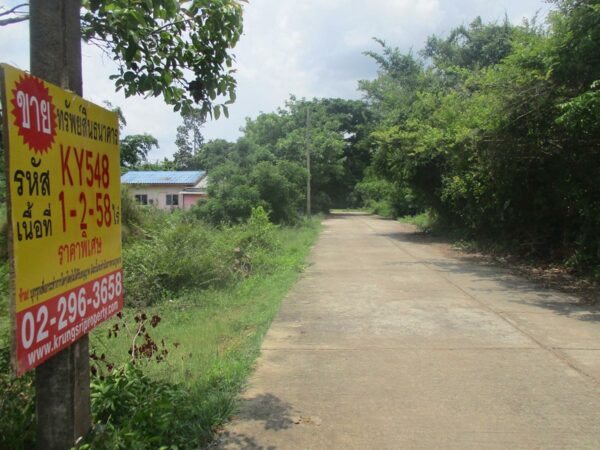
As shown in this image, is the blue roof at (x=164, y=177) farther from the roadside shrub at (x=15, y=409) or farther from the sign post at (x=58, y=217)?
the sign post at (x=58, y=217)

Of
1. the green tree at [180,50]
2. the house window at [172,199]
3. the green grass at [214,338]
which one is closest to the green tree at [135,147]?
the house window at [172,199]

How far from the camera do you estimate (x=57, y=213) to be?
2578mm

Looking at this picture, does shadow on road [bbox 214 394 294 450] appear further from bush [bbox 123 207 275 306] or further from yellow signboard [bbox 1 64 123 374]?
bush [bbox 123 207 275 306]

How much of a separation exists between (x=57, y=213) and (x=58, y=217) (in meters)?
0.02

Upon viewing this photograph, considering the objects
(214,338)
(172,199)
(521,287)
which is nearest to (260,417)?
(214,338)

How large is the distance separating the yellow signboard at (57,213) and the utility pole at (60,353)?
5.8 inches

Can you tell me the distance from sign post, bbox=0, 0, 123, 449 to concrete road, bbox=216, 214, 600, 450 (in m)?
1.33

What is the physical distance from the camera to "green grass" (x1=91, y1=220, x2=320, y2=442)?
467 centimetres

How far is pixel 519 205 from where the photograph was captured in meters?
14.8

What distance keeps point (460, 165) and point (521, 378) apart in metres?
10.4

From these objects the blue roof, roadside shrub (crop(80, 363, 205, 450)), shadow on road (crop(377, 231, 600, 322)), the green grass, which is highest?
the blue roof

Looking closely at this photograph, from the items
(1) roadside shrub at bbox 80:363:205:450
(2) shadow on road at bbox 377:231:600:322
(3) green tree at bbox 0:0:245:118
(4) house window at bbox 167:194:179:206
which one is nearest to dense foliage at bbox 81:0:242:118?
(3) green tree at bbox 0:0:245:118

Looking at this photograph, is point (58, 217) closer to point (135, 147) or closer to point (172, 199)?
point (135, 147)

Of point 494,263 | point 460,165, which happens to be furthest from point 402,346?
point 460,165
